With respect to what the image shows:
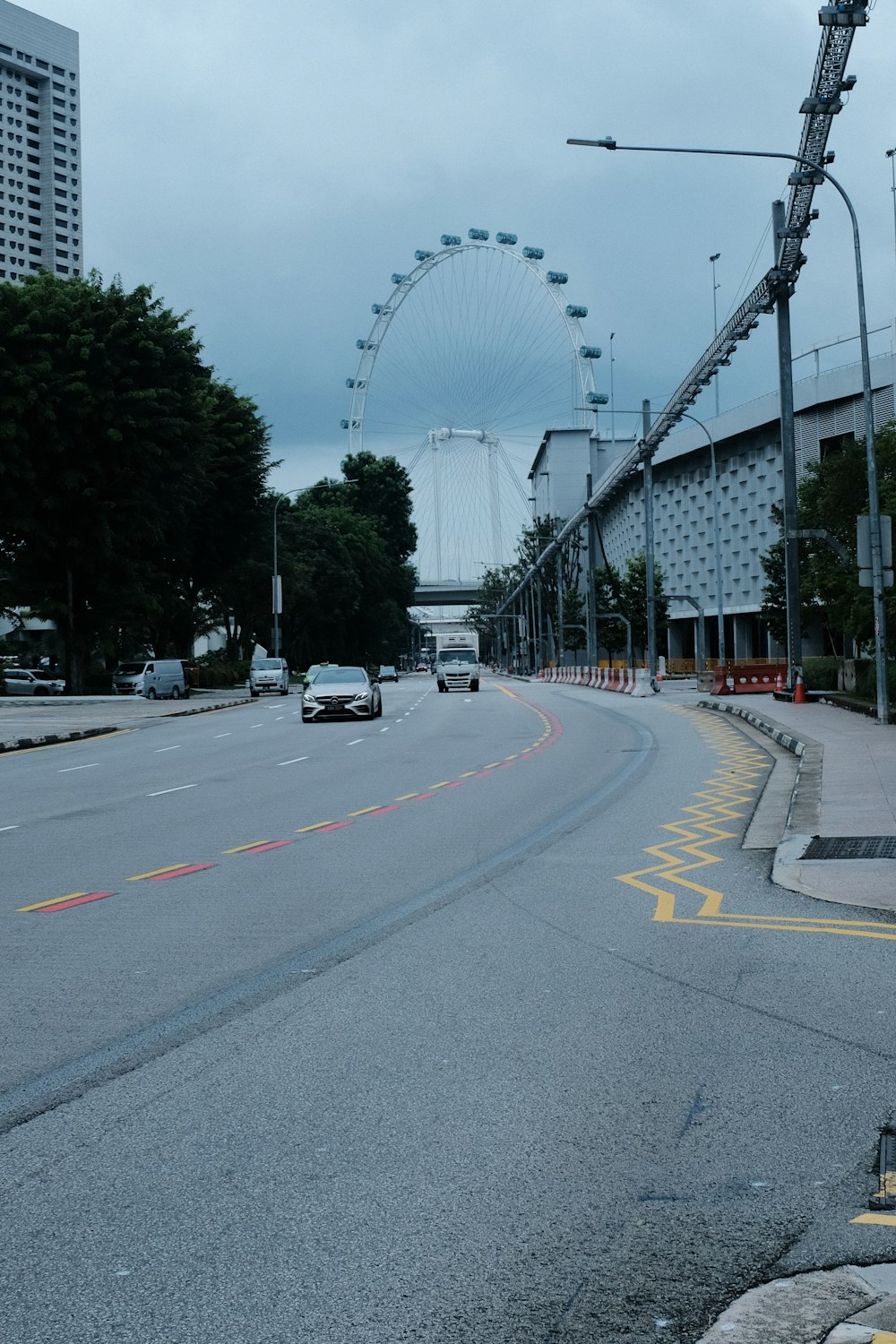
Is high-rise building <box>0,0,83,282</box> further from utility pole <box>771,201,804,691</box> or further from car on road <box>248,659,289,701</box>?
utility pole <box>771,201,804,691</box>

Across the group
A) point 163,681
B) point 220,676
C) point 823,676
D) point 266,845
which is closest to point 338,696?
point 823,676

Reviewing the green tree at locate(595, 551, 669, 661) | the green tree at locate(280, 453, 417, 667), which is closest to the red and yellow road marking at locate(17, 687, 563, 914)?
the green tree at locate(280, 453, 417, 667)

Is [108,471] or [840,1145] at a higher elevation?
[108,471]

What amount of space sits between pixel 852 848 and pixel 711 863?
1210 mm

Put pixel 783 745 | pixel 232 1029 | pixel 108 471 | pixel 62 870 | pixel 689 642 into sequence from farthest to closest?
pixel 689 642, pixel 108 471, pixel 783 745, pixel 62 870, pixel 232 1029

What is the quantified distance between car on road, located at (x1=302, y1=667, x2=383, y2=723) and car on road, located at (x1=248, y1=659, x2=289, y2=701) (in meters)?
23.8

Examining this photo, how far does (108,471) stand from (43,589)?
498 centimetres

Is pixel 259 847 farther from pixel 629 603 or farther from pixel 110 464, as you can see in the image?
pixel 629 603

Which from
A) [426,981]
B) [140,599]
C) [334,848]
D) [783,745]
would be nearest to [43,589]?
[140,599]

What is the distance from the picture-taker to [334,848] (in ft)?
43.2

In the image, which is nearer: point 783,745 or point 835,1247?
point 835,1247

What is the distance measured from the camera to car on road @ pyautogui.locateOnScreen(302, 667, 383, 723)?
3753cm

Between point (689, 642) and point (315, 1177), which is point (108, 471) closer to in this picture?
point (315, 1177)

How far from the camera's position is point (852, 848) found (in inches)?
484
